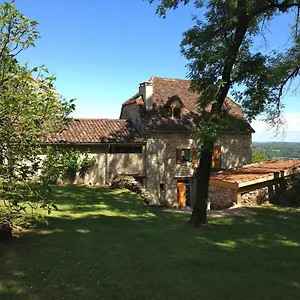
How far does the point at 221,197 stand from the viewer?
68.1 feet

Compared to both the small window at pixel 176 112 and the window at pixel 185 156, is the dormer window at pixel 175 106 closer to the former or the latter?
the small window at pixel 176 112

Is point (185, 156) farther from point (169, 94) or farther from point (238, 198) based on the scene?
point (238, 198)

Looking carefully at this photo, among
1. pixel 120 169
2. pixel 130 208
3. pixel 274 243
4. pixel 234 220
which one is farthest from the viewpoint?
pixel 120 169

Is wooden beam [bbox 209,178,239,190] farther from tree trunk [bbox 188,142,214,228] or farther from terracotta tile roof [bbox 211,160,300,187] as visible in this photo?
tree trunk [bbox 188,142,214,228]

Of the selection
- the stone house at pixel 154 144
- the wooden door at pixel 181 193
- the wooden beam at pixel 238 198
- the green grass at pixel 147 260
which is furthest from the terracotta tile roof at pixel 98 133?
the green grass at pixel 147 260

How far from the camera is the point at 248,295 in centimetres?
705

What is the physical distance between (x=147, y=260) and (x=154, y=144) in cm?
1781

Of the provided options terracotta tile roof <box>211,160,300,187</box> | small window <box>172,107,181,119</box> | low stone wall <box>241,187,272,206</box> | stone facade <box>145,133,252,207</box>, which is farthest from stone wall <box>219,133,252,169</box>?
low stone wall <box>241,187,272,206</box>

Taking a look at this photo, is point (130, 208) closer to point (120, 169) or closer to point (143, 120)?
point (120, 169)

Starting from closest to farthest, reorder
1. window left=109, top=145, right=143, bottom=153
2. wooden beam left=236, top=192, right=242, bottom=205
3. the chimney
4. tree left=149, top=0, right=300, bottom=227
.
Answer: tree left=149, top=0, right=300, bottom=227 → wooden beam left=236, top=192, right=242, bottom=205 → window left=109, top=145, right=143, bottom=153 → the chimney

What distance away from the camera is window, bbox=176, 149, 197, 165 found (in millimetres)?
27203

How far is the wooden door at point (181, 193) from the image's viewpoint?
89.8 ft

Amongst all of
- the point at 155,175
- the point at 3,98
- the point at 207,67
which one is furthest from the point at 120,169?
the point at 3,98

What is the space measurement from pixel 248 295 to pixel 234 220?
337 inches
